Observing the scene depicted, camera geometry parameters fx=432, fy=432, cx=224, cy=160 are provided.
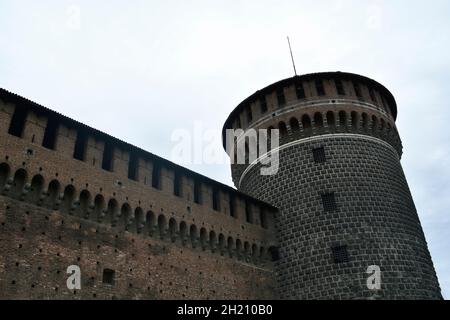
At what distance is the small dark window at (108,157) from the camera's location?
1641 cm

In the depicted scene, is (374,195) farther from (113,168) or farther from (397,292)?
(113,168)

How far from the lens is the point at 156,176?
1805cm

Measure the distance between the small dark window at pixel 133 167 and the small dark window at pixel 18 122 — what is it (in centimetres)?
433


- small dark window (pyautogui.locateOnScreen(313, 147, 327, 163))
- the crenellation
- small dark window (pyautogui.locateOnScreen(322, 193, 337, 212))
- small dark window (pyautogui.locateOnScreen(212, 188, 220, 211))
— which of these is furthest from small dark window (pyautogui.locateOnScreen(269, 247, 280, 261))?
small dark window (pyautogui.locateOnScreen(313, 147, 327, 163))

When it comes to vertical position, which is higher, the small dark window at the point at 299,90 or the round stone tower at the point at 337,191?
the small dark window at the point at 299,90

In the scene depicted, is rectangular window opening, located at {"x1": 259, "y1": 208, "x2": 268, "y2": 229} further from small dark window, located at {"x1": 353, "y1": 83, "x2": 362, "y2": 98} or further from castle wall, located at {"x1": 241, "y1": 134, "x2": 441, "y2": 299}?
small dark window, located at {"x1": 353, "y1": 83, "x2": 362, "y2": 98}

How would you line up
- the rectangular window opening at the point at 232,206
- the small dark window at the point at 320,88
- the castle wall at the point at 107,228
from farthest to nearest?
the small dark window at the point at 320,88, the rectangular window opening at the point at 232,206, the castle wall at the point at 107,228

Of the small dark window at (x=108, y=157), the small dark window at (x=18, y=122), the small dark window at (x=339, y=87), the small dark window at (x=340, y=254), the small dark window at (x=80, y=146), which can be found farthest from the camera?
the small dark window at (x=339, y=87)

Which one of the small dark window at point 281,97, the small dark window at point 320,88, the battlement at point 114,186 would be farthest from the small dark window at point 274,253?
the small dark window at point 320,88

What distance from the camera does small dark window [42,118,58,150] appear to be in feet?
49.0

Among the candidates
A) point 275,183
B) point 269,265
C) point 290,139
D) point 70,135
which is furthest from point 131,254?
point 290,139

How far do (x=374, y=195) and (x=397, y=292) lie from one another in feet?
15.4

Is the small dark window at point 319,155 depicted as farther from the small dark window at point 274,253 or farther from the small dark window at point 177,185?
the small dark window at point 177,185

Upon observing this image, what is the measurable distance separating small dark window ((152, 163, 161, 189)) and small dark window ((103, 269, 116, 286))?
4.15 meters
